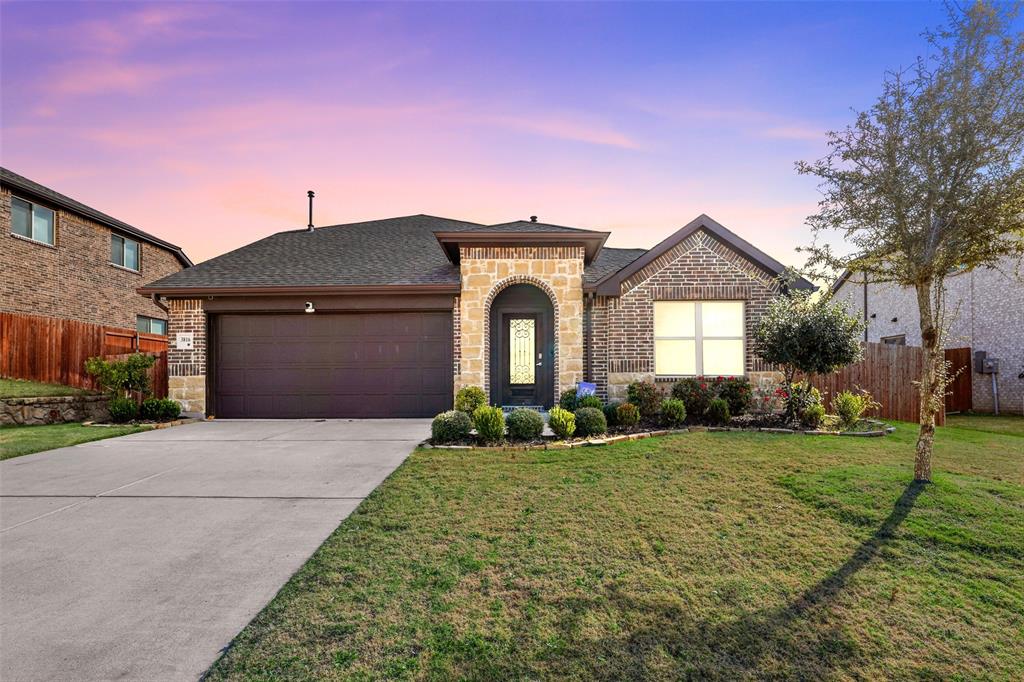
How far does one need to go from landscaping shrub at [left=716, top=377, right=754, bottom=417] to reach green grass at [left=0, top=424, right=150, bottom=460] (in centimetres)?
1263

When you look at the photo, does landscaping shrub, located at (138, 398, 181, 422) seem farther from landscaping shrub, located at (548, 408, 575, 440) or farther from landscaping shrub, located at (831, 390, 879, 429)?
landscaping shrub, located at (831, 390, 879, 429)

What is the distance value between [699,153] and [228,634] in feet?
43.7

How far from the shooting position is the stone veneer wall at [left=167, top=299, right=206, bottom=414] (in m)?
11.6

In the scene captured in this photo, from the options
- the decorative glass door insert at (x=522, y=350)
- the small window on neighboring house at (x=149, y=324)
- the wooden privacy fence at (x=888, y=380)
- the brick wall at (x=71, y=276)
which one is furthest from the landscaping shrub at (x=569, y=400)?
the small window on neighboring house at (x=149, y=324)

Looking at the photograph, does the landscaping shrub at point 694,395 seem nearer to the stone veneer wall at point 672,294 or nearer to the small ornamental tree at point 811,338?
the stone veneer wall at point 672,294

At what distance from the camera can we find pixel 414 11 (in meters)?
8.77

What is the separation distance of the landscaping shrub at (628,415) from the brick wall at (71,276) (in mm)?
17929

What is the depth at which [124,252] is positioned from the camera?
18.2m

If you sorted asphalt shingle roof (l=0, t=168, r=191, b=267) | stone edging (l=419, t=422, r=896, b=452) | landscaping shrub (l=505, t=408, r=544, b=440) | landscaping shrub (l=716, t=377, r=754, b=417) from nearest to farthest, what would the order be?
stone edging (l=419, t=422, r=896, b=452)
landscaping shrub (l=505, t=408, r=544, b=440)
landscaping shrub (l=716, t=377, r=754, b=417)
asphalt shingle roof (l=0, t=168, r=191, b=267)

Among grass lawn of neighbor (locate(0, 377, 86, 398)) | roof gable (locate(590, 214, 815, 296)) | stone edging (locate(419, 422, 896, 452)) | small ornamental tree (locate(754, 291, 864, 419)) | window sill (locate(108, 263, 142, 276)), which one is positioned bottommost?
stone edging (locate(419, 422, 896, 452))

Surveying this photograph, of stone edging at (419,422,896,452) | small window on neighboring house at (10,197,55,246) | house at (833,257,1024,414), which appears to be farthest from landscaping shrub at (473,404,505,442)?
small window on neighboring house at (10,197,55,246)

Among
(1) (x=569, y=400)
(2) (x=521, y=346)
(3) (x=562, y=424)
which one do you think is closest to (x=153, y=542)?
(3) (x=562, y=424)

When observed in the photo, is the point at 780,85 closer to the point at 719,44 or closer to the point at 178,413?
the point at 719,44

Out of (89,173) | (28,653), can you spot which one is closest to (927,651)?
(28,653)
